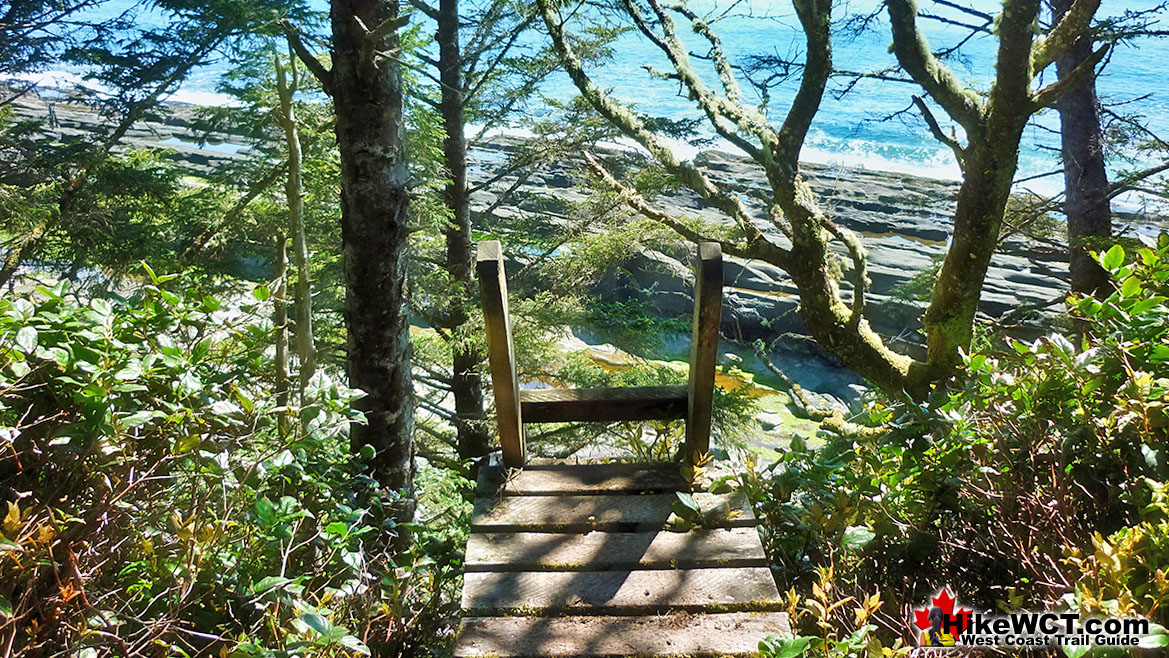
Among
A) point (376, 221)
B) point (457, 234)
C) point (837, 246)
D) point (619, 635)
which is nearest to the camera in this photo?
point (619, 635)

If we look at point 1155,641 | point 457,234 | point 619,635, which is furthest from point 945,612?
point 457,234

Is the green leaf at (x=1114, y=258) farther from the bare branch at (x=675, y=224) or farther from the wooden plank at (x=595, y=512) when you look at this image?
the bare branch at (x=675, y=224)

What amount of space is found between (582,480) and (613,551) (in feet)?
1.75

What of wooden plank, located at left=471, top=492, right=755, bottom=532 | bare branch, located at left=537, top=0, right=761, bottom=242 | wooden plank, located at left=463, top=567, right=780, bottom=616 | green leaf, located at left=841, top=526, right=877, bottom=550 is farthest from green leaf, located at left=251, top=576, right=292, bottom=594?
bare branch, located at left=537, top=0, right=761, bottom=242

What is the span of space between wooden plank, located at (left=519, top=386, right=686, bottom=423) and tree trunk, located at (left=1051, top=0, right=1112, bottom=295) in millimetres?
6026

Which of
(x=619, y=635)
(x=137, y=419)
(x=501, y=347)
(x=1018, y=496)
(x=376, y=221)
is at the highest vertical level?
(x=376, y=221)

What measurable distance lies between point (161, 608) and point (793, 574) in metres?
2.04

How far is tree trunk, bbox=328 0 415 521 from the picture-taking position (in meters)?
3.25

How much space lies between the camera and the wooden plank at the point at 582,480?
9.84 ft

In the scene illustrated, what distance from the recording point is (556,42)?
6.73m

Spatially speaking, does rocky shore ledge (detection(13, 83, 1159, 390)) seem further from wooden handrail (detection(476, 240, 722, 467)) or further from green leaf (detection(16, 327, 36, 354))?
green leaf (detection(16, 327, 36, 354))

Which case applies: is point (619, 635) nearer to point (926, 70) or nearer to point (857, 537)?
point (857, 537)

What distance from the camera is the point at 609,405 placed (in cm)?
327

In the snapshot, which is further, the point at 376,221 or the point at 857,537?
the point at 376,221
